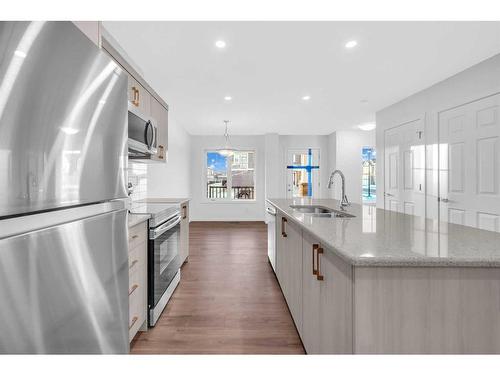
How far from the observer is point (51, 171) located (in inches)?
24.3

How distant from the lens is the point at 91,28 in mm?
1143

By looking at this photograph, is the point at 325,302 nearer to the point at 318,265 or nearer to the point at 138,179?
the point at 318,265

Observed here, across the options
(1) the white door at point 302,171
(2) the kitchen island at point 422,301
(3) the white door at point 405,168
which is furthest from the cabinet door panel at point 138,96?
(1) the white door at point 302,171

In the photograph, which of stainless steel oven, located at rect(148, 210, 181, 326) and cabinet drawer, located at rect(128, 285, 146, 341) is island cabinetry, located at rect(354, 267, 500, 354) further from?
stainless steel oven, located at rect(148, 210, 181, 326)

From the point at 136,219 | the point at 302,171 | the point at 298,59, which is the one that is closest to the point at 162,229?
the point at 136,219

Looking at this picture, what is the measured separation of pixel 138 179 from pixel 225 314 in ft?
7.11

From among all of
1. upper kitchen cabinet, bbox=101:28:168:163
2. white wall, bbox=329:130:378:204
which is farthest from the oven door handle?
white wall, bbox=329:130:378:204

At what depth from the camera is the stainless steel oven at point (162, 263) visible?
2.07 metres

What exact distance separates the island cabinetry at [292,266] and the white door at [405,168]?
286cm

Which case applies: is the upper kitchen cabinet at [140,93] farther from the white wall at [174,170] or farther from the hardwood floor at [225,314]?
the hardwood floor at [225,314]

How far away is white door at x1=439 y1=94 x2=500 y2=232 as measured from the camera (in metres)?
3.00

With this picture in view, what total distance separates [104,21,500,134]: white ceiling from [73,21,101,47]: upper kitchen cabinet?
127cm

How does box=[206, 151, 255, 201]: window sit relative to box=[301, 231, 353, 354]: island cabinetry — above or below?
above
